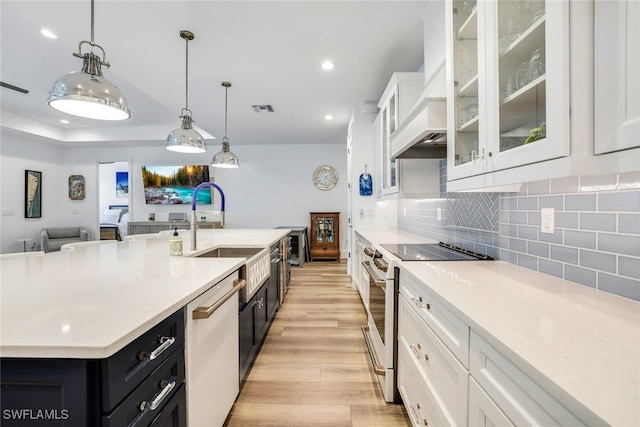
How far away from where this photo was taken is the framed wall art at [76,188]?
23.3 feet

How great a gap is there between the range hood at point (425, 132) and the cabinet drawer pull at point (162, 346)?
1573 millimetres

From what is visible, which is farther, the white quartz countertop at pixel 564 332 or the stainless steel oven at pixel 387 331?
the stainless steel oven at pixel 387 331

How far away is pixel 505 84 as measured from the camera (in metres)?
1.14

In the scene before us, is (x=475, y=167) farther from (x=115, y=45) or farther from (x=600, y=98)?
(x=115, y=45)

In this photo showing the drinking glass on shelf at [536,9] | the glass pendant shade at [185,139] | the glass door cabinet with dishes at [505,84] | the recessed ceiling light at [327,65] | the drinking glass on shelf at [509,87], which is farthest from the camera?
the recessed ceiling light at [327,65]

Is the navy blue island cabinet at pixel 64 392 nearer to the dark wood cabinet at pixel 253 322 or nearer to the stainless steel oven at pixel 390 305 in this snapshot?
the dark wood cabinet at pixel 253 322

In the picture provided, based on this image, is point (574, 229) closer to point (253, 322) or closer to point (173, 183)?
point (253, 322)

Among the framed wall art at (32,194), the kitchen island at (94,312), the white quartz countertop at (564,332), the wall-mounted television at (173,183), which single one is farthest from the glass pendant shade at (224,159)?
the framed wall art at (32,194)

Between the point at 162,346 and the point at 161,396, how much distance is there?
154 millimetres

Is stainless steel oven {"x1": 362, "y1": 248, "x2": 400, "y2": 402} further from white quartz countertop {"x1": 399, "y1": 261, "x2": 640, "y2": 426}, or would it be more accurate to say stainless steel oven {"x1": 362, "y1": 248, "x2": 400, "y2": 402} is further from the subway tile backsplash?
Result: the subway tile backsplash

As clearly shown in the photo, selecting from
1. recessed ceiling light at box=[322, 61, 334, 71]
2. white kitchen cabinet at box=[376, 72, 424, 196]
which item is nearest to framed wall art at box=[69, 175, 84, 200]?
recessed ceiling light at box=[322, 61, 334, 71]

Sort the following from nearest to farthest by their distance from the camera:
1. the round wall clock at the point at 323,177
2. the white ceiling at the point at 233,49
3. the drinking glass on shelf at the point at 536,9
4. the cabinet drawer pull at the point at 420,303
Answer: the drinking glass on shelf at the point at 536,9 → the cabinet drawer pull at the point at 420,303 → the white ceiling at the point at 233,49 → the round wall clock at the point at 323,177

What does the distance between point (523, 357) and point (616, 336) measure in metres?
0.29

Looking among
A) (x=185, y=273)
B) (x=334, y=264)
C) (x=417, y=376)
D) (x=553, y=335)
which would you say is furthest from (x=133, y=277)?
(x=334, y=264)
